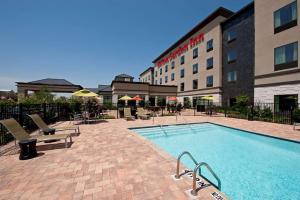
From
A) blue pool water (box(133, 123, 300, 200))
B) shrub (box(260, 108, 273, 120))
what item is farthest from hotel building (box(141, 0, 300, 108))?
blue pool water (box(133, 123, 300, 200))

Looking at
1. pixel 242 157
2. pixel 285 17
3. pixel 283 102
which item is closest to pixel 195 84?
pixel 283 102

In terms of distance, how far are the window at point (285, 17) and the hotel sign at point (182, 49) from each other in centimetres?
1334

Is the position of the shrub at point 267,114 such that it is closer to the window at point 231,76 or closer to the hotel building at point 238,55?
the hotel building at point 238,55

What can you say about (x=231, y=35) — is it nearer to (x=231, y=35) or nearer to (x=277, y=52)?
(x=231, y=35)

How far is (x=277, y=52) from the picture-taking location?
1597 centimetres

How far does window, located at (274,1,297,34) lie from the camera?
575 inches

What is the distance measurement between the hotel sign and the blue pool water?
77.3 feet

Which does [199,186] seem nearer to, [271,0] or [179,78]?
[271,0]

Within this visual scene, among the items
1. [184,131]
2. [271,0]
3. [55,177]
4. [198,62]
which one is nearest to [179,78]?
[198,62]

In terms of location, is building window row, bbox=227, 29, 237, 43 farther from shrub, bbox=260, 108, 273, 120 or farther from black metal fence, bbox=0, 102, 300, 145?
shrub, bbox=260, 108, 273, 120

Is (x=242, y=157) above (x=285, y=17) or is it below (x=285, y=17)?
below

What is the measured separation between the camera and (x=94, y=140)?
23.3ft

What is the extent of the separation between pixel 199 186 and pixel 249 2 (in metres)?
26.3

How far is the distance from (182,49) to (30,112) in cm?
3290
